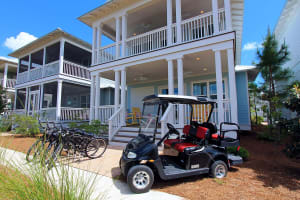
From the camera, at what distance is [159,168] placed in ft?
9.32

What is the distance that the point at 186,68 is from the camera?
8320 millimetres

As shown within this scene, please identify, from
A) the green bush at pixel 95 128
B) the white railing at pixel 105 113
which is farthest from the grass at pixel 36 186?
the white railing at pixel 105 113

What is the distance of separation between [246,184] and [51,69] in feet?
44.5

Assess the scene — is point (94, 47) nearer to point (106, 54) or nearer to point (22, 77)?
point (106, 54)

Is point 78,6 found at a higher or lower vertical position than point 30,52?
higher

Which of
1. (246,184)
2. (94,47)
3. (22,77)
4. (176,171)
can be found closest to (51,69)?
(22,77)

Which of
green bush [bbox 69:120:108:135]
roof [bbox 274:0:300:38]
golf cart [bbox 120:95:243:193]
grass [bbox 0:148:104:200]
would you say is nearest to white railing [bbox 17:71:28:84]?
green bush [bbox 69:120:108:135]

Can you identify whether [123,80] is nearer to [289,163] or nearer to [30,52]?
[289,163]

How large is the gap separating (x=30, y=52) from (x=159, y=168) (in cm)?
1584

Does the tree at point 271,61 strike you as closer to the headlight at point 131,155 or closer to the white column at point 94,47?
the headlight at point 131,155

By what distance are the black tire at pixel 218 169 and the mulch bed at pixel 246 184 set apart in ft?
0.35

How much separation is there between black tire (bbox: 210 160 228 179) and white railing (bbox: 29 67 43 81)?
14.0 m

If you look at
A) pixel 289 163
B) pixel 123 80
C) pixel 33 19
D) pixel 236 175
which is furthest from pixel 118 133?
pixel 33 19

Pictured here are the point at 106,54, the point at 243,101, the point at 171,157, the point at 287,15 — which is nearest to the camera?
the point at 171,157
